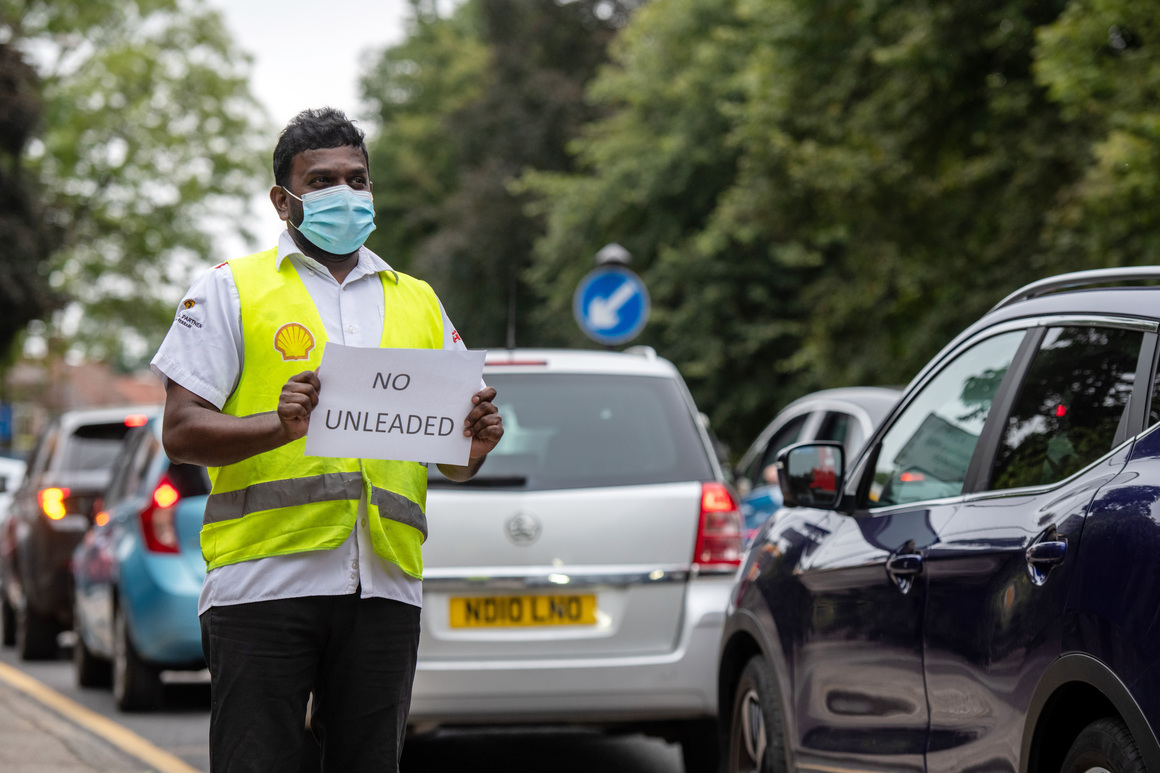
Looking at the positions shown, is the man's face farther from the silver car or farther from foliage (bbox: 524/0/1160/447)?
foliage (bbox: 524/0/1160/447)

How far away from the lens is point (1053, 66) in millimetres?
15992

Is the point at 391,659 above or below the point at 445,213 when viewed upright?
below

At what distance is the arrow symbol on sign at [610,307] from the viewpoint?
1645cm

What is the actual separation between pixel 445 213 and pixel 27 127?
48.7 ft

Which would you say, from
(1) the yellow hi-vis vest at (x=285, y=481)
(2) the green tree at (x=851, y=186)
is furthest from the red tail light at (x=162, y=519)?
(2) the green tree at (x=851, y=186)

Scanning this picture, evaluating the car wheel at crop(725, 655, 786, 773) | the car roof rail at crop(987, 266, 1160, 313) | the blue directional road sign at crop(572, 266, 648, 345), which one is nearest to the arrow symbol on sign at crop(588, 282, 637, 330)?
the blue directional road sign at crop(572, 266, 648, 345)

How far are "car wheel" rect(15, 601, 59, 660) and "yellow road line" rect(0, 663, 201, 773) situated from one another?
1056 millimetres

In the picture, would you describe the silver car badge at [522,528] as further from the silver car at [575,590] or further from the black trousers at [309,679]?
the black trousers at [309,679]

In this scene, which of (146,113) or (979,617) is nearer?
(979,617)

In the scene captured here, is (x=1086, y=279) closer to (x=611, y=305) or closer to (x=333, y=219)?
(x=333, y=219)

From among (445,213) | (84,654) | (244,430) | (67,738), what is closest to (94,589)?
(84,654)

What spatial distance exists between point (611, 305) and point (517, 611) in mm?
10149

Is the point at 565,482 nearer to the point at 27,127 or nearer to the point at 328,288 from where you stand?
the point at 328,288

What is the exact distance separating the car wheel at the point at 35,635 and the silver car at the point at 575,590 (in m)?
7.41
